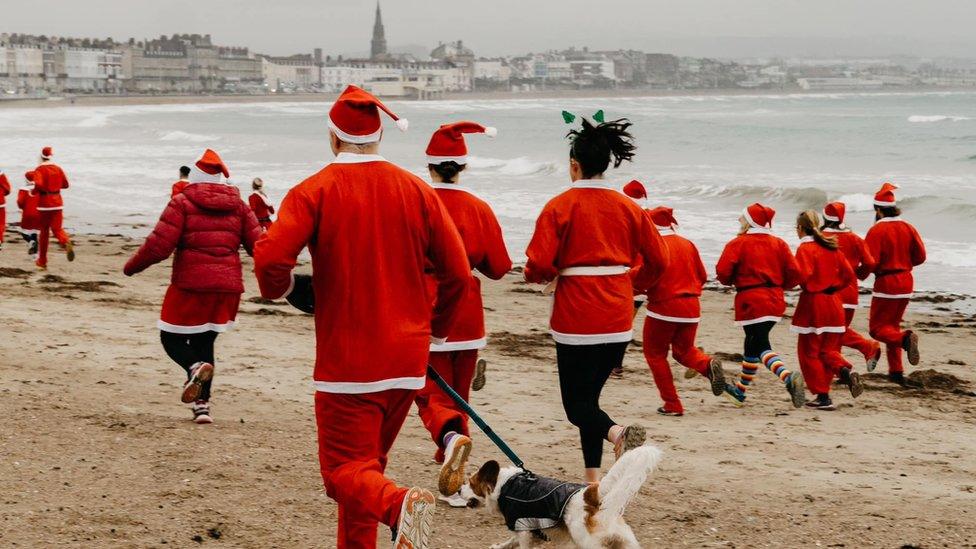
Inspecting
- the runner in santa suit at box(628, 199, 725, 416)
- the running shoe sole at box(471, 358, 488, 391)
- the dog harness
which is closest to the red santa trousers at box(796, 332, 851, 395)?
the runner in santa suit at box(628, 199, 725, 416)

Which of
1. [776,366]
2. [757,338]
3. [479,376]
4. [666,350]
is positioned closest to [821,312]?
[757,338]

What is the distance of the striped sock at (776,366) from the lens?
8.24m

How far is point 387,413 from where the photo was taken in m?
4.23

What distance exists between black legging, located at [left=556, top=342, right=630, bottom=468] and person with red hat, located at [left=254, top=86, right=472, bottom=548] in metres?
1.50

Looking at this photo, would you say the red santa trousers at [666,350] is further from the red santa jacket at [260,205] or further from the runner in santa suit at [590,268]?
the red santa jacket at [260,205]

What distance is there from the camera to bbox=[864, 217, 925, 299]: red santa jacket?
10.0 metres

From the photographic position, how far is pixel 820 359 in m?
8.82

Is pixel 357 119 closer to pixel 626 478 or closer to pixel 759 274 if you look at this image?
pixel 626 478

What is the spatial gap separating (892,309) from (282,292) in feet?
23.7

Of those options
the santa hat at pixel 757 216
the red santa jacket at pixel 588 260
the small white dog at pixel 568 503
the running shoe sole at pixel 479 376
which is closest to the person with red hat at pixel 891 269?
the santa hat at pixel 757 216

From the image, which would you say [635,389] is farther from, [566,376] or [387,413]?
[387,413]

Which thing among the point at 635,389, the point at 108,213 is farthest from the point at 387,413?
the point at 108,213

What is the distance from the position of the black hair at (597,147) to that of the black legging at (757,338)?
10.3ft

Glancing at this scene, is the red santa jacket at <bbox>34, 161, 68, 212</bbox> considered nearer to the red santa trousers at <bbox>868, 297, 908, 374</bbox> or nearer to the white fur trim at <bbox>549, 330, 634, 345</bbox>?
the red santa trousers at <bbox>868, 297, 908, 374</bbox>
